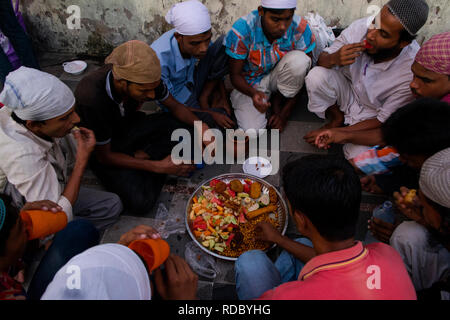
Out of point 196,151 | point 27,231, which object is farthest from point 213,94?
point 27,231

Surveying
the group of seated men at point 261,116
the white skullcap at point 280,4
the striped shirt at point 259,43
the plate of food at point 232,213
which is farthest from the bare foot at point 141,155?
the white skullcap at point 280,4

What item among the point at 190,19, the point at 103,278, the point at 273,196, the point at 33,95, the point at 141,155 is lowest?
the point at 273,196

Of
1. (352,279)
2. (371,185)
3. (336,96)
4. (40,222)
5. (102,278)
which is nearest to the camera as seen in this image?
(102,278)

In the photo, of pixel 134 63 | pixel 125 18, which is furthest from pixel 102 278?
pixel 125 18

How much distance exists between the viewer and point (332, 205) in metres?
1.53

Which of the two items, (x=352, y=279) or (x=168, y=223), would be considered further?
(x=168, y=223)

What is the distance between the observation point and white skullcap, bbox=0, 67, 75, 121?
1927 millimetres

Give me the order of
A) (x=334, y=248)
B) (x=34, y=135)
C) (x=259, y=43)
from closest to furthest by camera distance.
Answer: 1. (x=334, y=248)
2. (x=34, y=135)
3. (x=259, y=43)

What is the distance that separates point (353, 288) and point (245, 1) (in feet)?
12.2

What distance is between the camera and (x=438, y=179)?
167 centimetres

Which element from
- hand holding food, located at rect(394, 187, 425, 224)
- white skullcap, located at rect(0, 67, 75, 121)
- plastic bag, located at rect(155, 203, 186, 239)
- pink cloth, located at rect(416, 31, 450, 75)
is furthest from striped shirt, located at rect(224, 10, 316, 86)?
hand holding food, located at rect(394, 187, 425, 224)

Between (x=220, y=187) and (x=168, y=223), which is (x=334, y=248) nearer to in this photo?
(x=220, y=187)

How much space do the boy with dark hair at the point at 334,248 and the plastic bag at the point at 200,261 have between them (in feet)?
3.37

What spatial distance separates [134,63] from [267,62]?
1681mm
